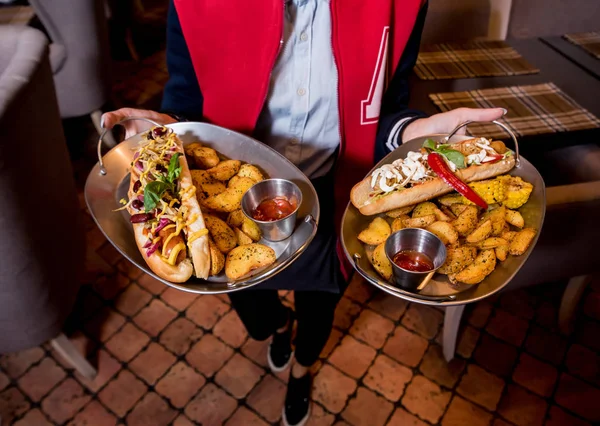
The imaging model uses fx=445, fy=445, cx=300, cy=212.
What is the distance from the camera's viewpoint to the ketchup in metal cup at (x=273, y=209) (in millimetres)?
1318

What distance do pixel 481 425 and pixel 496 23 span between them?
86.7 inches

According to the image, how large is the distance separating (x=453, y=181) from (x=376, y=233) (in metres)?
0.32

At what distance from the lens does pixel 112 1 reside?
427 cm

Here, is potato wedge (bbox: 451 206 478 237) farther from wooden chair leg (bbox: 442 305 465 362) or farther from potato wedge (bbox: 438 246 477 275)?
wooden chair leg (bbox: 442 305 465 362)

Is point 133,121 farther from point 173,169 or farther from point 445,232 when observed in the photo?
point 445,232

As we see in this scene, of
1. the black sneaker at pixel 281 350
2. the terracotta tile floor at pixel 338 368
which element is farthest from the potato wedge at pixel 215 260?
the terracotta tile floor at pixel 338 368

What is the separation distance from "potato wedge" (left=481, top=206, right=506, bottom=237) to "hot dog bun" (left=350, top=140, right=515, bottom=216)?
0.46 ft

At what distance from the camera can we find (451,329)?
2.13 m

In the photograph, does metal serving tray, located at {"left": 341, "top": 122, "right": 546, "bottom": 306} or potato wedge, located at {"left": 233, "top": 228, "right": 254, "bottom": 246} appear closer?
metal serving tray, located at {"left": 341, "top": 122, "right": 546, "bottom": 306}

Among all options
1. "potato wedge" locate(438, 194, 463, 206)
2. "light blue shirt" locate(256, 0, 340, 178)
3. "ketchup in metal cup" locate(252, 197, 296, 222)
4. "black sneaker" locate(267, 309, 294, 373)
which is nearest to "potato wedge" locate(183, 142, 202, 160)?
"light blue shirt" locate(256, 0, 340, 178)

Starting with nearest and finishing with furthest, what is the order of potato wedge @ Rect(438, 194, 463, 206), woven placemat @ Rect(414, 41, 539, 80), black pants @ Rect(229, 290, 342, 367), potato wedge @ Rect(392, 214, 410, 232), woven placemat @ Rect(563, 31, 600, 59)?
potato wedge @ Rect(392, 214, 410, 232)
potato wedge @ Rect(438, 194, 463, 206)
black pants @ Rect(229, 290, 342, 367)
woven placemat @ Rect(414, 41, 539, 80)
woven placemat @ Rect(563, 31, 600, 59)

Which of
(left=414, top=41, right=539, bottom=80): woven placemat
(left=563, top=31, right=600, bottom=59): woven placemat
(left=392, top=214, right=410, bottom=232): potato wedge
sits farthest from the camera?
(left=563, top=31, right=600, bottom=59): woven placemat

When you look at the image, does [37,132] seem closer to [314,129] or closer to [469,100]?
[314,129]

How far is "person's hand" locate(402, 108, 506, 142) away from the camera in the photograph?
143cm
